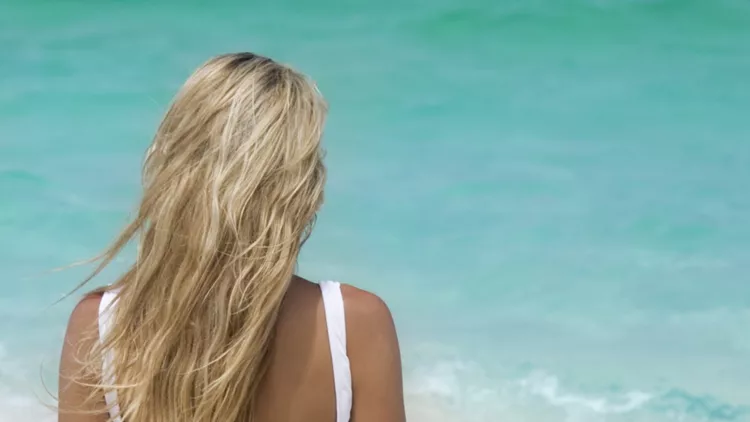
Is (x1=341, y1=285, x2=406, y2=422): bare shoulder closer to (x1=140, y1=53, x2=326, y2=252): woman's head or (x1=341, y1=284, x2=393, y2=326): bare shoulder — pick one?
(x1=341, y1=284, x2=393, y2=326): bare shoulder

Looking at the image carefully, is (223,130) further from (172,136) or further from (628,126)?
(628,126)

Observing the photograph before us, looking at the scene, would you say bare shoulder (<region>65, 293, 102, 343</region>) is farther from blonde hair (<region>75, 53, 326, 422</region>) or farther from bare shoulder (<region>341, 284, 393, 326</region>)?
bare shoulder (<region>341, 284, 393, 326</region>)

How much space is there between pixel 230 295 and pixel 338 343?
202mm

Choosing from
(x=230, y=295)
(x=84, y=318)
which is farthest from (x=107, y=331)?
(x=230, y=295)

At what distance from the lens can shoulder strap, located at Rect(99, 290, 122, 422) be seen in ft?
4.78

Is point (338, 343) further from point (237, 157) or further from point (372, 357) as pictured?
point (237, 157)

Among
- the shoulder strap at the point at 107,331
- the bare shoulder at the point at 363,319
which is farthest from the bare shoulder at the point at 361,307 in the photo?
the shoulder strap at the point at 107,331

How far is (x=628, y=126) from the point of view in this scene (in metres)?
→ 8.14

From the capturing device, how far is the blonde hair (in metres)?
1.40

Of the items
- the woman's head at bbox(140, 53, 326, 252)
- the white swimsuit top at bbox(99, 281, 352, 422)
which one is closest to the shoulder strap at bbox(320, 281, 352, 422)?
the white swimsuit top at bbox(99, 281, 352, 422)

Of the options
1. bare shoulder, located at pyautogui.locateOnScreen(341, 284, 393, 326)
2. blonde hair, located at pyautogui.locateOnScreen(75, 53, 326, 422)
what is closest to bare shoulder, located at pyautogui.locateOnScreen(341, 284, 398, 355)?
bare shoulder, located at pyautogui.locateOnScreen(341, 284, 393, 326)

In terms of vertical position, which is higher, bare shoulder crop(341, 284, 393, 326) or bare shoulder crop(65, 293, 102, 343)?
bare shoulder crop(341, 284, 393, 326)

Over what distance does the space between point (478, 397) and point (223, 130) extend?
539 cm

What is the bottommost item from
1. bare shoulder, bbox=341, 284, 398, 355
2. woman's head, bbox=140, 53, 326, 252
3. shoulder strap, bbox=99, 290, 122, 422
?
shoulder strap, bbox=99, 290, 122, 422
